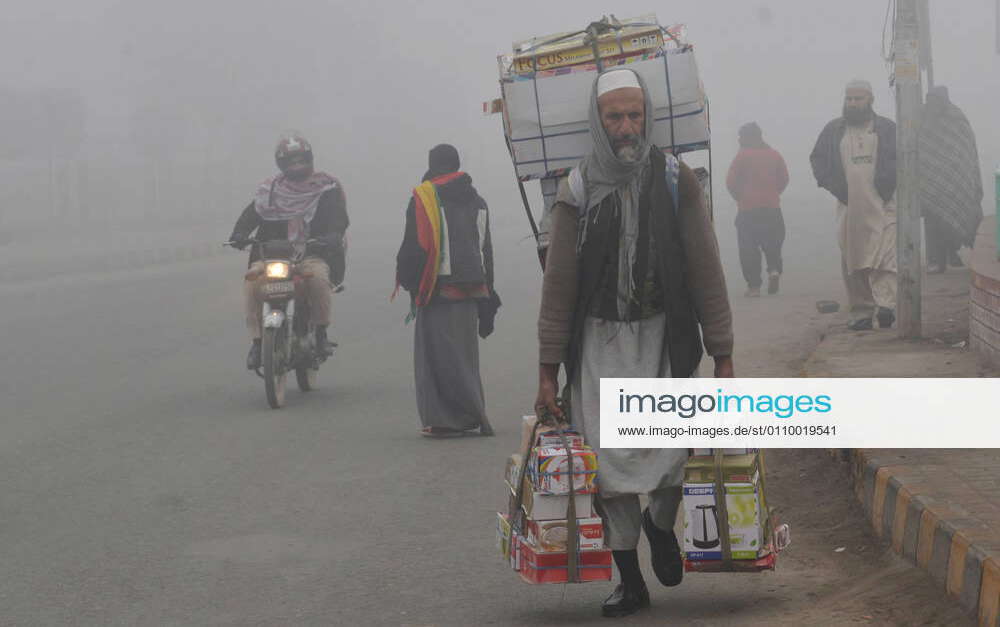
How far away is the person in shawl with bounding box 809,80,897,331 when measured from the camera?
470 inches

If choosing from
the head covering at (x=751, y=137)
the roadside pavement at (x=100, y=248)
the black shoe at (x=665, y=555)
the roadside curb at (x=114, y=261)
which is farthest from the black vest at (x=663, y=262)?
the roadside pavement at (x=100, y=248)

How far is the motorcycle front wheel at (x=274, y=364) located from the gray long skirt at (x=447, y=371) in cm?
136

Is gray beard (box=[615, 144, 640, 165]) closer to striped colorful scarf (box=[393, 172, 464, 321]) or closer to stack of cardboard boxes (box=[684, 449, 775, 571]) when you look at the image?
stack of cardboard boxes (box=[684, 449, 775, 571])

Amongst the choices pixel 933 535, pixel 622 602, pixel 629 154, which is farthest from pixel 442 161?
pixel 933 535

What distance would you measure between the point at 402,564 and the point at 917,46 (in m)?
6.61

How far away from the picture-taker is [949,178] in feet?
54.9

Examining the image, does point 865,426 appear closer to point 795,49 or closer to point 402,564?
point 402,564

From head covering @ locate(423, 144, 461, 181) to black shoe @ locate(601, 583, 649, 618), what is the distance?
14.9ft

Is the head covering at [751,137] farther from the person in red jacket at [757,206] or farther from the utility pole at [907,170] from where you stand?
the utility pole at [907,170]

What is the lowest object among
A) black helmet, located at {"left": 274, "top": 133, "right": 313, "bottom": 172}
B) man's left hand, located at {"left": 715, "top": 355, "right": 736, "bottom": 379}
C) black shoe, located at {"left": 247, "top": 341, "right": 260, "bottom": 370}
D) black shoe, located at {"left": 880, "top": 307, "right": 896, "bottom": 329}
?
black shoe, located at {"left": 880, "top": 307, "right": 896, "bottom": 329}

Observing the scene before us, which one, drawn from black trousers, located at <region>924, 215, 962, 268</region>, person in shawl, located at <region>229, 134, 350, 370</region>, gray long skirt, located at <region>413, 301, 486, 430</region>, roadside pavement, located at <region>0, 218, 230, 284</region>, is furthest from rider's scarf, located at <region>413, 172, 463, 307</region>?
roadside pavement, located at <region>0, 218, 230, 284</region>

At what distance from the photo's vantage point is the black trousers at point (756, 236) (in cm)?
1831

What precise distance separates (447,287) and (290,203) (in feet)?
7.48

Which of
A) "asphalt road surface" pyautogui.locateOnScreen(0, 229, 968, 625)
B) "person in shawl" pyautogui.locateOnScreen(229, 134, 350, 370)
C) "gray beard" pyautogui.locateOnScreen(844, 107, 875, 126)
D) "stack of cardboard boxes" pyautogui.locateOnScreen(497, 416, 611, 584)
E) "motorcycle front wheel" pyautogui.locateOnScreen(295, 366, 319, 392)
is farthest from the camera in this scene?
"gray beard" pyautogui.locateOnScreen(844, 107, 875, 126)
